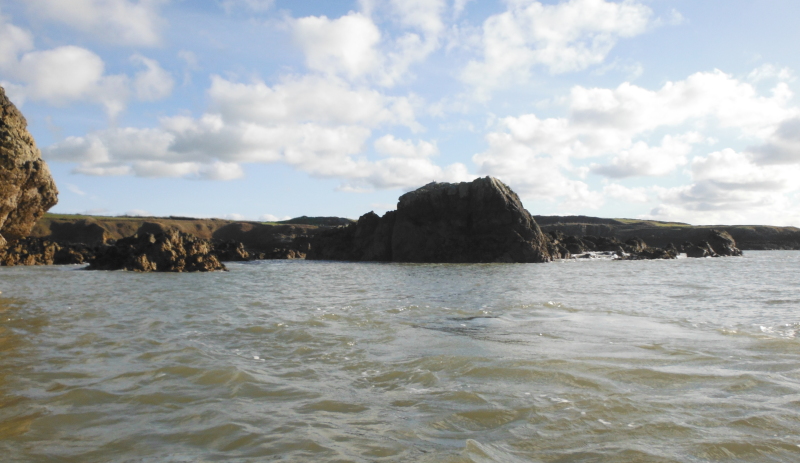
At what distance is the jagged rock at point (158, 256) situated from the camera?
2470cm

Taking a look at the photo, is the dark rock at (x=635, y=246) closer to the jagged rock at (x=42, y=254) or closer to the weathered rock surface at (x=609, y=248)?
the weathered rock surface at (x=609, y=248)

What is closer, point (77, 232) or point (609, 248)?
point (609, 248)

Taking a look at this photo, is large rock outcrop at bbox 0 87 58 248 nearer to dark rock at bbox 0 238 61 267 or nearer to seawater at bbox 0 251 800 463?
seawater at bbox 0 251 800 463

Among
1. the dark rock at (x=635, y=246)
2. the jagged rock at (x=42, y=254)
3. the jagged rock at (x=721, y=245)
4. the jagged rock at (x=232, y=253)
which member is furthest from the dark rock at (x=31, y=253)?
the jagged rock at (x=721, y=245)

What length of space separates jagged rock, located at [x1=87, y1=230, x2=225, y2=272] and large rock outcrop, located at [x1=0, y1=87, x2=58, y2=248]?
14.0m

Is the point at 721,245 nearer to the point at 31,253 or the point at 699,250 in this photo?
the point at 699,250

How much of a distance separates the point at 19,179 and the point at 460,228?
112 feet

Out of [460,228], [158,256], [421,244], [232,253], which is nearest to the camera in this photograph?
[158,256]

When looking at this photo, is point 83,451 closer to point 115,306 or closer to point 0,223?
point 115,306

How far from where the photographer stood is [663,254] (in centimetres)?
4594

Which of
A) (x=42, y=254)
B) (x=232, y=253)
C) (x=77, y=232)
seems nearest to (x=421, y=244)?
(x=232, y=253)

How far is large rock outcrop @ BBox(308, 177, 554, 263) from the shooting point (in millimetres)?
39281

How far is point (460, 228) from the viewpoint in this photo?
41.6m

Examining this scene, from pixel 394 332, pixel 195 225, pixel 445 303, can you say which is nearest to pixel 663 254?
pixel 445 303
